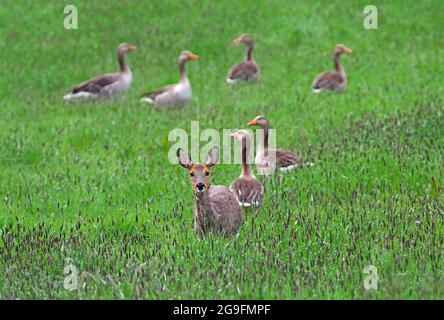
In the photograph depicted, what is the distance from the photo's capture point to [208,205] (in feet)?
31.2

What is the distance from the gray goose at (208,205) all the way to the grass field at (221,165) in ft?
0.70

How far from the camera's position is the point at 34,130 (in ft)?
53.9

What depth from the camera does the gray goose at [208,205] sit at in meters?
9.34

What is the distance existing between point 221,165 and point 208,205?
4.33 meters

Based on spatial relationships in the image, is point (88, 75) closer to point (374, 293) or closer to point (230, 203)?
point (230, 203)

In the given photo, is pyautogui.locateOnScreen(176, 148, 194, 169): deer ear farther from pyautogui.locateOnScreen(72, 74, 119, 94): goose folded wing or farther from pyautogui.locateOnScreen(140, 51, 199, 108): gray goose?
pyautogui.locateOnScreen(72, 74, 119, 94): goose folded wing

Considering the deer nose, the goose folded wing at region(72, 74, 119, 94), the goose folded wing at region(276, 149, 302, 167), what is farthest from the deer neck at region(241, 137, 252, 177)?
the goose folded wing at region(72, 74, 119, 94)

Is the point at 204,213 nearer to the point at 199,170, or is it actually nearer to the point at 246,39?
the point at 199,170

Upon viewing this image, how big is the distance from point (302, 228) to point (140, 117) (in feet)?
28.4

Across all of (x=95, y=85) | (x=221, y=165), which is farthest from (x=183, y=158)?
(x=95, y=85)

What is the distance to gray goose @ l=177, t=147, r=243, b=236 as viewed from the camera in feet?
30.6

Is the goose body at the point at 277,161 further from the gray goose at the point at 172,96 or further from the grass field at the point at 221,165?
the gray goose at the point at 172,96

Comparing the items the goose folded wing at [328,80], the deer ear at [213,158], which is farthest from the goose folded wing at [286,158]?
the goose folded wing at [328,80]

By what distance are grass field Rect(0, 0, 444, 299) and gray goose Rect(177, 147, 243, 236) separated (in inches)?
8.4
